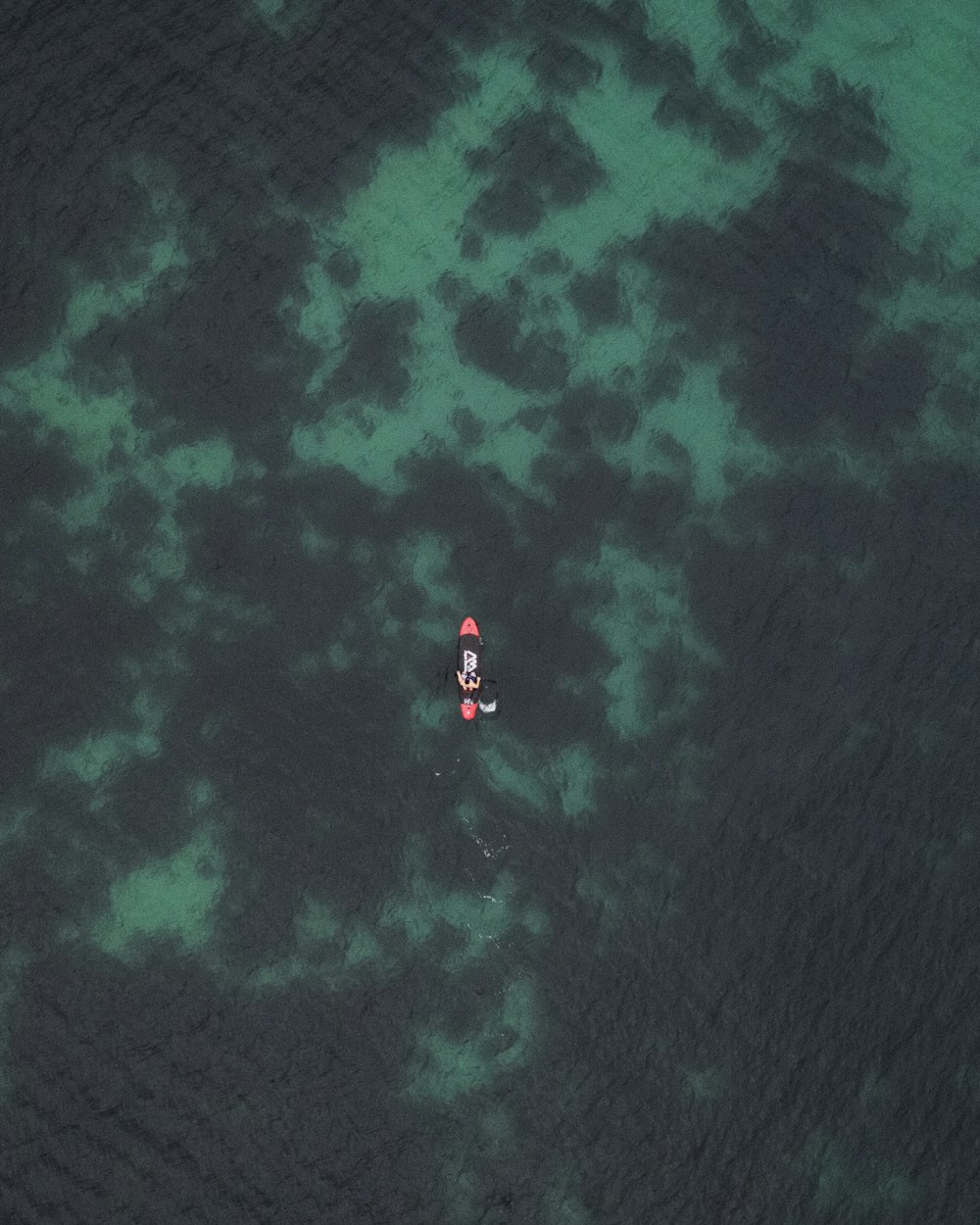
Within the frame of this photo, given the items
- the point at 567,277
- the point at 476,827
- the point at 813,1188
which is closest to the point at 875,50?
the point at 567,277

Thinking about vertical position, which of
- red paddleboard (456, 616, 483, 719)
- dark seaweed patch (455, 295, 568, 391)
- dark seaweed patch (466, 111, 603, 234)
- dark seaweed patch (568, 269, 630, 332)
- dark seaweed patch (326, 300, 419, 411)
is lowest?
red paddleboard (456, 616, 483, 719)

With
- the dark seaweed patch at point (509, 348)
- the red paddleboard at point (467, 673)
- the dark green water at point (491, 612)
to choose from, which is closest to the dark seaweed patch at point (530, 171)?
the dark green water at point (491, 612)

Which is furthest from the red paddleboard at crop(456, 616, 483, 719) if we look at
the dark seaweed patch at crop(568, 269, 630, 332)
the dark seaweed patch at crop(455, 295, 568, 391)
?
the dark seaweed patch at crop(568, 269, 630, 332)

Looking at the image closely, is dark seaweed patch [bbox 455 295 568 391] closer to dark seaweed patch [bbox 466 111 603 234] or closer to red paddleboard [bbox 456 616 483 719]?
dark seaweed patch [bbox 466 111 603 234]

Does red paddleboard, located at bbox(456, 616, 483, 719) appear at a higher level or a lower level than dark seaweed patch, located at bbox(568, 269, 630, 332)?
lower

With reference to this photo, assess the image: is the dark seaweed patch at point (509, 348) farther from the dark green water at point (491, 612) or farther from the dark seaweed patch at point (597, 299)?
Answer: the dark seaweed patch at point (597, 299)

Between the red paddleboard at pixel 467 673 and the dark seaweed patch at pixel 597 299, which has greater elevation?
the dark seaweed patch at pixel 597 299

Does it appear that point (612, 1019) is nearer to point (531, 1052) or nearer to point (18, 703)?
point (531, 1052)

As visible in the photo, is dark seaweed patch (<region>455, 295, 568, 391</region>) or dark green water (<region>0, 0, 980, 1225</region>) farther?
dark seaweed patch (<region>455, 295, 568, 391</region>)

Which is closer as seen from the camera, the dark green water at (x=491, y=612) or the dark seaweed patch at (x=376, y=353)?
the dark green water at (x=491, y=612)
